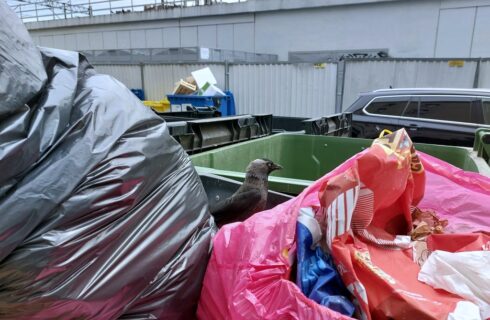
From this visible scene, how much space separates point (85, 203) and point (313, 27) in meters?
13.9

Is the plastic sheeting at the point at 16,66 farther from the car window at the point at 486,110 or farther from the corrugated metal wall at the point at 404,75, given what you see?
the corrugated metal wall at the point at 404,75

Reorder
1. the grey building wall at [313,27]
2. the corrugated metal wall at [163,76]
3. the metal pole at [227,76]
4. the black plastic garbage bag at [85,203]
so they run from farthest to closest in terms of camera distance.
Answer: the grey building wall at [313,27]
the corrugated metal wall at [163,76]
the metal pole at [227,76]
the black plastic garbage bag at [85,203]

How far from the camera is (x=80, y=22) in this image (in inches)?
747

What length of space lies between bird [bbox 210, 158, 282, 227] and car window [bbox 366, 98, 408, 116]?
13.8 ft

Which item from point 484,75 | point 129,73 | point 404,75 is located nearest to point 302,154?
point 404,75

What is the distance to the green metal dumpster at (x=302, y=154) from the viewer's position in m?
2.93

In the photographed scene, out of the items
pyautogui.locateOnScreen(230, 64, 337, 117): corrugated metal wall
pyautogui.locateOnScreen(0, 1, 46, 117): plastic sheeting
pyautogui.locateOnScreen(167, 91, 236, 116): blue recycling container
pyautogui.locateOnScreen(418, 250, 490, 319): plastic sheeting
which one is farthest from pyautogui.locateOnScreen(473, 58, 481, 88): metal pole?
pyautogui.locateOnScreen(0, 1, 46, 117): plastic sheeting

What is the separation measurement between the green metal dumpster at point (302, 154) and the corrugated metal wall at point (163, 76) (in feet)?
21.9

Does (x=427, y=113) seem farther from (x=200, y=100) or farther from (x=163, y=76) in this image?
(x=163, y=76)

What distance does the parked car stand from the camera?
5121mm

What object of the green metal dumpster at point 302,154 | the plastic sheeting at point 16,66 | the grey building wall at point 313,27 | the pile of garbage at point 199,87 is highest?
the grey building wall at point 313,27

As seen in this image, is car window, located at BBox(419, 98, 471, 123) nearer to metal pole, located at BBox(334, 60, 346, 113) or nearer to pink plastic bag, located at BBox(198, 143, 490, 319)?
metal pole, located at BBox(334, 60, 346, 113)

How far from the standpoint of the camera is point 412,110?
18.0 ft

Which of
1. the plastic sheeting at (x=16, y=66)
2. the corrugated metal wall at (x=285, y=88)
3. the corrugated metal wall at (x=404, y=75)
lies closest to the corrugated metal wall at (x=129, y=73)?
the corrugated metal wall at (x=285, y=88)
